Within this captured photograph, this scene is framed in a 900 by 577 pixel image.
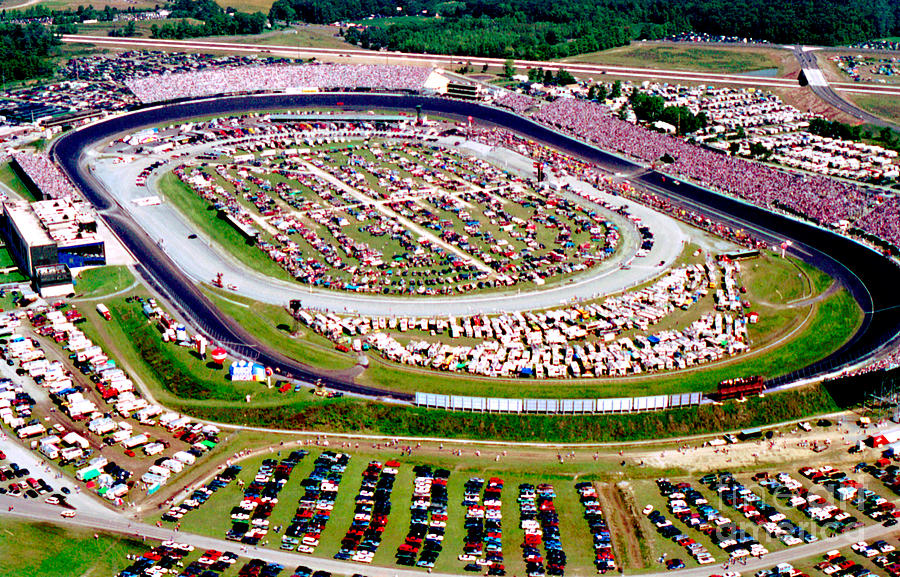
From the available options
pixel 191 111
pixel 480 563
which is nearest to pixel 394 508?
pixel 480 563

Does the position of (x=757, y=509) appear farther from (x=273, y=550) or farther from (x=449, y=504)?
(x=273, y=550)

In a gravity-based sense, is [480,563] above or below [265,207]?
below

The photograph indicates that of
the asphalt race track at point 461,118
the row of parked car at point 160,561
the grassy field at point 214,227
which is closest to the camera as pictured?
the row of parked car at point 160,561

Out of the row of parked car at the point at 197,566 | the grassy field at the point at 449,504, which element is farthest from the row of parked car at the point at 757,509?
the row of parked car at the point at 197,566

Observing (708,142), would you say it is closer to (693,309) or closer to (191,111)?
(693,309)

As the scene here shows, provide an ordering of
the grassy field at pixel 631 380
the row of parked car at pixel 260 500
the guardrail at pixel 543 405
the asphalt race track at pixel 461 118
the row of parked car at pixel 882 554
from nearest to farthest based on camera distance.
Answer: the row of parked car at pixel 882 554 → the row of parked car at pixel 260 500 → the guardrail at pixel 543 405 → the grassy field at pixel 631 380 → the asphalt race track at pixel 461 118

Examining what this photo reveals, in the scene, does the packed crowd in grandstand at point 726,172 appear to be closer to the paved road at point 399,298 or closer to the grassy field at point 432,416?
the paved road at point 399,298
